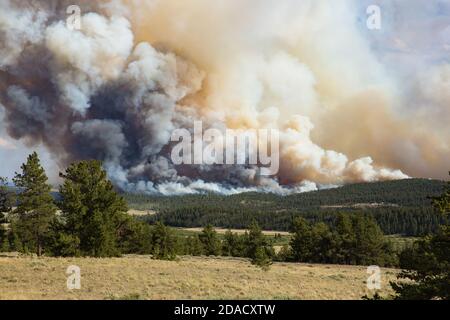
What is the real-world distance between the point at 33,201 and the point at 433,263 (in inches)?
1684

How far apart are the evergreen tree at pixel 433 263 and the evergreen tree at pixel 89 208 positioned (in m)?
33.5

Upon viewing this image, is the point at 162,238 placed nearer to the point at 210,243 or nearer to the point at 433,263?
A: the point at 210,243

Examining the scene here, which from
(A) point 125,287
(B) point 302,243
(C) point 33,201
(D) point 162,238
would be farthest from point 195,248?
(A) point 125,287

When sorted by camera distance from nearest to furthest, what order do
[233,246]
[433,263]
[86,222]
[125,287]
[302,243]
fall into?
[433,263]
[125,287]
[86,222]
[302,243]
[233,246]

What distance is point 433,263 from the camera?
57.2ft

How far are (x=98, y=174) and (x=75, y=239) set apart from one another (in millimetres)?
7565

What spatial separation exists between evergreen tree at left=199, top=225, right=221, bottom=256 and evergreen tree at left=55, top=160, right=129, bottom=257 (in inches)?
2082

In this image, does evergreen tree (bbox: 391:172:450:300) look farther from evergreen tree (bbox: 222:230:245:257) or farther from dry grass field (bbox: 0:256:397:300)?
evergreen tree (bbox: 222:230:245:257)

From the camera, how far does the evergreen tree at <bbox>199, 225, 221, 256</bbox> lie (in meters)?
98.3

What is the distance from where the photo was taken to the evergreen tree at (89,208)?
43844 millimetres

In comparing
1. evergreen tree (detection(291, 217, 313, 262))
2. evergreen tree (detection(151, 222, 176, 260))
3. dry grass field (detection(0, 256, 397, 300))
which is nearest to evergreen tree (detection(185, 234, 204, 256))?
evergreen tree (detection(151, 222, 176, 260))
